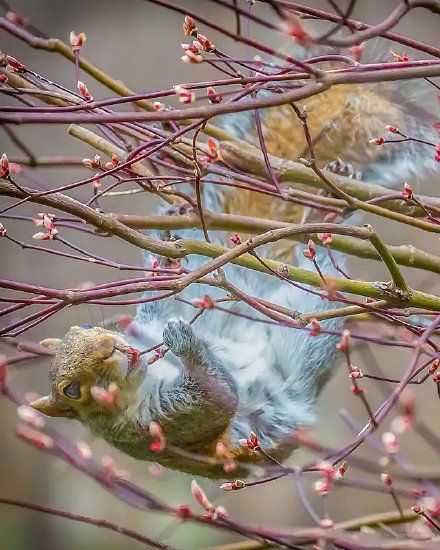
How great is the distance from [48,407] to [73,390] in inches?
2.2

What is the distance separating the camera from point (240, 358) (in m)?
1.71

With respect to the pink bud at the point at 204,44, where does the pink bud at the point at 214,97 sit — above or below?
below

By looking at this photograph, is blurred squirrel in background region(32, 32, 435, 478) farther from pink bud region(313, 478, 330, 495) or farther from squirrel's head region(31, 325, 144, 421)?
pink bud region(313, 478, 330, 495)

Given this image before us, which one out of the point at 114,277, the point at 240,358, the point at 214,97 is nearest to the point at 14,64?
the point at 214,97

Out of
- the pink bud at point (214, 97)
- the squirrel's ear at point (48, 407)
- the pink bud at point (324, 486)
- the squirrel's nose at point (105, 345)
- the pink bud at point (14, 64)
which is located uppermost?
the pink bud at point (14, 64)

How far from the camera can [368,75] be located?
627 millimetres

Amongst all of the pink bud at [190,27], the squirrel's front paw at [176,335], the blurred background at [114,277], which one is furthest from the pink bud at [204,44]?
the blurred background at [114,277]

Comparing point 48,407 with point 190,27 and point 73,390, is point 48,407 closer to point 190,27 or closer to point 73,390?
point 73,390

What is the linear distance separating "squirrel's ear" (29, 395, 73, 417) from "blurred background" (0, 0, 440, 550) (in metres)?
1.23

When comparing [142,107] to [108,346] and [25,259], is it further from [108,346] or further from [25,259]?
[25,259]

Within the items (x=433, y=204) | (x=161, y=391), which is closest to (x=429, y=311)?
(x=433, y=204)

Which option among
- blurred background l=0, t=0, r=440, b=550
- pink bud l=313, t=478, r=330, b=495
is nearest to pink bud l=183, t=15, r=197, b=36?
pink bud l=313, t=478, r=330, b=495

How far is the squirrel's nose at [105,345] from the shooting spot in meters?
1.40

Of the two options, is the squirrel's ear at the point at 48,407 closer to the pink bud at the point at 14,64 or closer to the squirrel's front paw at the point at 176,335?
the squirrel's front paw at the point at 176,335
